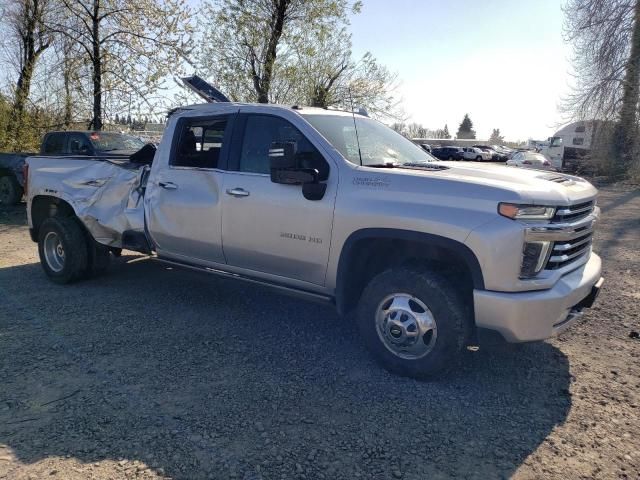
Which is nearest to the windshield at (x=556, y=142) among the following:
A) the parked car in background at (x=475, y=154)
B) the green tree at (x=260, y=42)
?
the parked car in background at (x=475, y=154)

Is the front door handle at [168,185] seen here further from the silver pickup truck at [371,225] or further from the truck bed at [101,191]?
the truck bed at [101,191]

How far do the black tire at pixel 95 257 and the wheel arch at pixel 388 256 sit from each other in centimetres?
346

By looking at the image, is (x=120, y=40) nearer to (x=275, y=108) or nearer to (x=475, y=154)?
(x=275, y=108)

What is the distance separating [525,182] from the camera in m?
3.47

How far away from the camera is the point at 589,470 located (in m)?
2.72

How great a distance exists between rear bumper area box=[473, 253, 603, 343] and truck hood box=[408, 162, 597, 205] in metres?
0.58

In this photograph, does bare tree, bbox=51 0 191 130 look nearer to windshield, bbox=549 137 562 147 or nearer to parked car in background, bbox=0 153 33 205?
parked car in background, bbox=0 153 33 205

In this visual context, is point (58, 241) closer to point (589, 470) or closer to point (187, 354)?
point (187, 354)

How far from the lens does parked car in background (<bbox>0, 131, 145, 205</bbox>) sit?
1041 cm

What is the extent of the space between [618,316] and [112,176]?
5.58 m

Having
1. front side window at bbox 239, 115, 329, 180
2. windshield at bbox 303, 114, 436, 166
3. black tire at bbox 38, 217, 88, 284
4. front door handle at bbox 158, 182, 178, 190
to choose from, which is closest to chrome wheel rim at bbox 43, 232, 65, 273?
black tire at bbox 38, 217, 88, 284

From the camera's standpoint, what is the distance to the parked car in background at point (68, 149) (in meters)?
10.4

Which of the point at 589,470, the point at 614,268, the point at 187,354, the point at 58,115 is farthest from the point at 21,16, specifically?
the point at 589,470

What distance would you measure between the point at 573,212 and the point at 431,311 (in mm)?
1189
